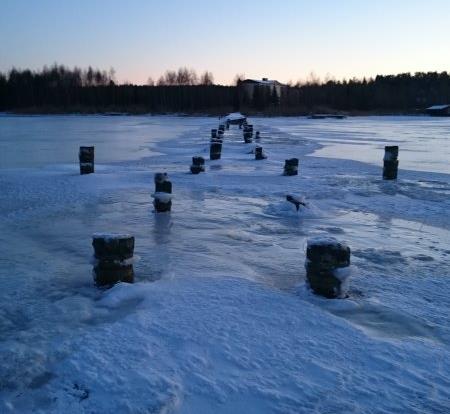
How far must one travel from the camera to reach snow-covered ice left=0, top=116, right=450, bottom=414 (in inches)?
108

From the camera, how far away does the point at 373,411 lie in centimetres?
260

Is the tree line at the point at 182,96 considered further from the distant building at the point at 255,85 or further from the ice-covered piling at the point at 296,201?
the ice-covered piling at the point at 296,201

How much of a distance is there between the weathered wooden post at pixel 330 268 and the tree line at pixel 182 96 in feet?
287

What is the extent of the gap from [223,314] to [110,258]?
116 cm

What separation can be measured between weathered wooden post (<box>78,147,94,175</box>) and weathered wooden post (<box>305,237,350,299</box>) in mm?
8269

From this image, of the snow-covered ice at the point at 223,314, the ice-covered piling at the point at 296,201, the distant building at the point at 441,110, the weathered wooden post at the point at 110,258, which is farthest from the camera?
the distant building at the point at 441,110

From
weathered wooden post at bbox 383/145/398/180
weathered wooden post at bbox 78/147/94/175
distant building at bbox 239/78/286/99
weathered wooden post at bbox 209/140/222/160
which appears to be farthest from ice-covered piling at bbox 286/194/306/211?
distant building at bbox 239/78/286/99

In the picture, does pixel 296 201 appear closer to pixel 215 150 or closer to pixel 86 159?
pixel 86 159

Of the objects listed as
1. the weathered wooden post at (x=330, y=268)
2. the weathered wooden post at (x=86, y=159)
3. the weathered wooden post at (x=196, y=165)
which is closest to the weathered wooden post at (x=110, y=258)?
the weathered wooden post at (x=330, y=268)

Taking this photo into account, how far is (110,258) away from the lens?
14.1 ft

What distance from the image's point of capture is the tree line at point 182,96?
97.0 metres

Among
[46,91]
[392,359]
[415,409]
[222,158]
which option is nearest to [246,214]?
[392,359]

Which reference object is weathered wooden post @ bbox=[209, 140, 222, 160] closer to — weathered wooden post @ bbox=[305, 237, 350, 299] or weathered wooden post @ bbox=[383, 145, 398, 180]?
weathered wooden post @ bbox=[383, 145, 398, 180]

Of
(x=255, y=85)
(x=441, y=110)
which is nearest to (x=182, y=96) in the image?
(x=255, y=85)
